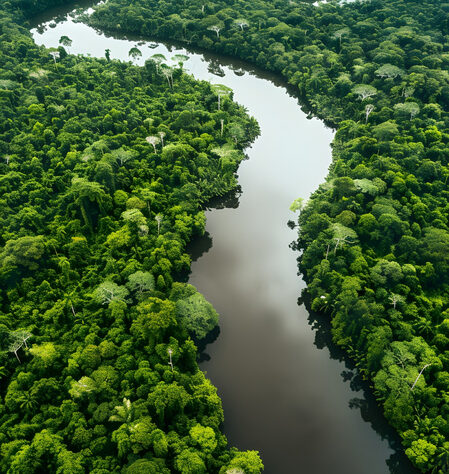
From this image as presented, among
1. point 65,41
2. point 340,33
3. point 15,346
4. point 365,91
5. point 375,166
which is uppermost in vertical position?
point 340,33

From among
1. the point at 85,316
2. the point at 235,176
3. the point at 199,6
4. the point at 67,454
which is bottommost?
the point at 67,454

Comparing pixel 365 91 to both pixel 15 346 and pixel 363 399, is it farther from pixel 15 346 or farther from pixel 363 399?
pixel 15 346

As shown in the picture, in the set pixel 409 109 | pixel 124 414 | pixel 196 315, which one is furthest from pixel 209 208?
pixel 409 109

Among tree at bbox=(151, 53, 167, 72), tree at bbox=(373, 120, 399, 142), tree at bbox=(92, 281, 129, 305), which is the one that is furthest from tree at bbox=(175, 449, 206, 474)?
tree at bbox=(151, 53, 167, 72)

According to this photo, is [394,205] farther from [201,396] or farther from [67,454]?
[67,454]

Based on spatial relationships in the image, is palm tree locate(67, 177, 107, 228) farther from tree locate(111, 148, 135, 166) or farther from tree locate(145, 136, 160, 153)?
tree locate(145, 136, 160, 153)

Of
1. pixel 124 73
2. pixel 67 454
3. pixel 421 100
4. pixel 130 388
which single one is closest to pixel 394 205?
pixel 421 100
